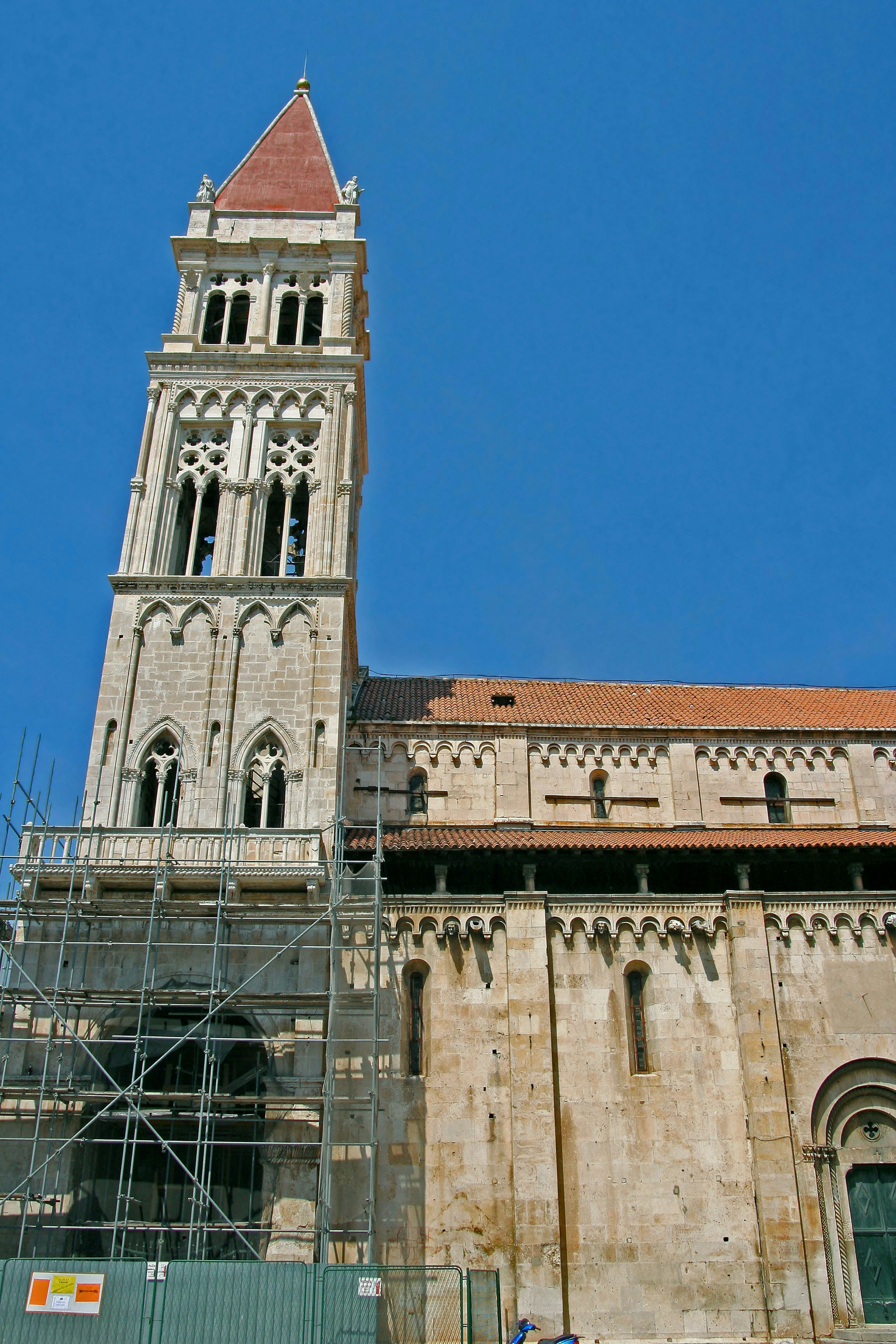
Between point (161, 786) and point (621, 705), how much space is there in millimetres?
13524

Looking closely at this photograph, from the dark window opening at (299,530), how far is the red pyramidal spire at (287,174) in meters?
9.64

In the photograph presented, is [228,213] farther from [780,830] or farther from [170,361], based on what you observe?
[780,830]

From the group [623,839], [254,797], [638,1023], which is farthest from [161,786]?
[638,1023]

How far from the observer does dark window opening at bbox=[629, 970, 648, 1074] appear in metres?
25.3

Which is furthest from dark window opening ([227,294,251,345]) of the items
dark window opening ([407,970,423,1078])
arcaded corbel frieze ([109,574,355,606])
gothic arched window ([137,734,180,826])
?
dark window opening ([407,970,423,1078])

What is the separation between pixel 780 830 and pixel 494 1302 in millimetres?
13310

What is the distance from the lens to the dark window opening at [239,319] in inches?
1321

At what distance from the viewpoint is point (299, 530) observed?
33406 mm

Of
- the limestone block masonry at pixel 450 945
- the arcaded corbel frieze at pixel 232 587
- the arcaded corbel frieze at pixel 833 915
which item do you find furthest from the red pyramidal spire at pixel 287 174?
the arcaded corbel frieze at pixel 833 915

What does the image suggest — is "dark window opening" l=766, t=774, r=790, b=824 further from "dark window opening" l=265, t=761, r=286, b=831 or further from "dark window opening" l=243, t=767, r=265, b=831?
"dark window opening" l=243, t=767, r=265, b=831

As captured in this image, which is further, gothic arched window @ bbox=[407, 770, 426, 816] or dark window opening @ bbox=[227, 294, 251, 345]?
dark window opening @ bbox=[227, 294, 251, 345]

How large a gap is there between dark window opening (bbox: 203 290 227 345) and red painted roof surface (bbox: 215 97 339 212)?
350 centimetres

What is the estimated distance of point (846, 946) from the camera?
2609 centimetres

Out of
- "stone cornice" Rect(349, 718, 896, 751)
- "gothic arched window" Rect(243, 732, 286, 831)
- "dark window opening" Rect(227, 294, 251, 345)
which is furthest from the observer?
"dark window opening" Rect(227, 294, 251, 345)
